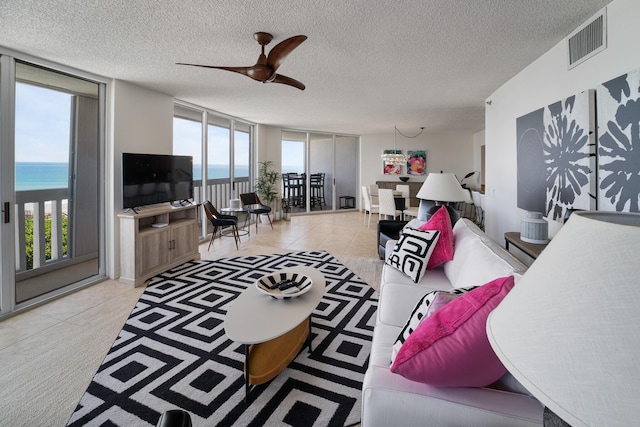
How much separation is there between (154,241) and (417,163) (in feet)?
24.8

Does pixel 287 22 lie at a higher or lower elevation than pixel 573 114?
higher

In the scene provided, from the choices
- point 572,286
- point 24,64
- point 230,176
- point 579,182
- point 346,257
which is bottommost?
point 346,257

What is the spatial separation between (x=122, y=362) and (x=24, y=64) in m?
3.02

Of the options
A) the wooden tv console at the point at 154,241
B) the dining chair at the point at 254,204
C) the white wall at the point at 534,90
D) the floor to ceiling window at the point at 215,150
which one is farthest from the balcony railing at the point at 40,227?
the white wall at the point at 534,90

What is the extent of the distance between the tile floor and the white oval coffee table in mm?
982

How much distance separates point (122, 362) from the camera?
2143 millimetres

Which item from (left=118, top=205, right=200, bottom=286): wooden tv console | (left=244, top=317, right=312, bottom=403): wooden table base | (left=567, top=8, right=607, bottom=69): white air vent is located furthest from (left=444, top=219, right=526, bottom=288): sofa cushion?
(left=118, top=205, right=200, bottom=286): wooden tv console

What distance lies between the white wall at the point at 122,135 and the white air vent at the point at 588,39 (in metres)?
4.62

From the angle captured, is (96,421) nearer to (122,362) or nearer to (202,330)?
(122,362)

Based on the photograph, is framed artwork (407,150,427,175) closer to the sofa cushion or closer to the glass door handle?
the sofa cushion

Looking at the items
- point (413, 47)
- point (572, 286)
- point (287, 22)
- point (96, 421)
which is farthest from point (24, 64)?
point (572, 286)

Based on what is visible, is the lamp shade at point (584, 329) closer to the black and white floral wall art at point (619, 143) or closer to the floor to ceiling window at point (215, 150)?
the black and white floral wall art at point (619, 143)

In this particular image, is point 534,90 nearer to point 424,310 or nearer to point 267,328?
point 424,310

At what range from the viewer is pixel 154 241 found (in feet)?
12.7
